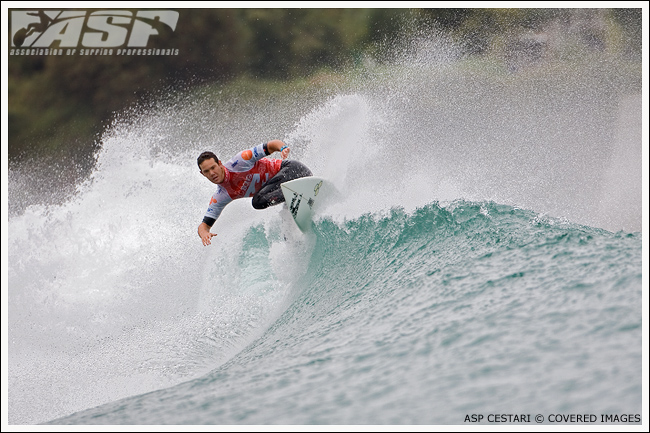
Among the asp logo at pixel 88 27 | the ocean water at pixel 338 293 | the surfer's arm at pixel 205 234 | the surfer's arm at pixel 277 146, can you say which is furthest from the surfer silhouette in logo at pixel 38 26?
the surfer's arm at pixel 277 146

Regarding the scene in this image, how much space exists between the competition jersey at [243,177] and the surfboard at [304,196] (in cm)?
29

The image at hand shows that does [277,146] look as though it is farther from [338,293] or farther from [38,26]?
[38,26]

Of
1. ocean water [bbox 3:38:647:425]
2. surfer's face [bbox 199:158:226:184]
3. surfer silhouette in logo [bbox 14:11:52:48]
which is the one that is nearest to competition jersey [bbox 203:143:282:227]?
surfer's face [bbox 199:158:226:184]

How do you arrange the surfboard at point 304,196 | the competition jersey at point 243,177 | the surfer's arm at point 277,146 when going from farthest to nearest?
the surfboard at point 304,196 → the competition jersey at point 243,177 → the surfer's arm at point 277,146

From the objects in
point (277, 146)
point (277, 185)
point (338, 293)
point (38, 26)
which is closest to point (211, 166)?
point (277, 146)

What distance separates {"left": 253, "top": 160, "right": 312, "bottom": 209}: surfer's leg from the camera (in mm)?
5656

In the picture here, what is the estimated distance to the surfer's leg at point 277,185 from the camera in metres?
5.66

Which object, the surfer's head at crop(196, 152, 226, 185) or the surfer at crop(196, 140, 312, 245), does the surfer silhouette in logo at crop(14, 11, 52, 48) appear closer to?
the surfer at crop(196, 140, 312, 245)

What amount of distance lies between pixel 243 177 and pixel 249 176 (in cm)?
6

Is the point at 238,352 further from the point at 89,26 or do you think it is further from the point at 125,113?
the point at 125,113

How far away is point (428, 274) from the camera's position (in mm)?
4758

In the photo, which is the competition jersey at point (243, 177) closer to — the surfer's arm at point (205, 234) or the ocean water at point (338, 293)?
the surfer's arm at point (205, 234)

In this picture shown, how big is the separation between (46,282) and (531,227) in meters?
5.87

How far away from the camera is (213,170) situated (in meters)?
5.20
